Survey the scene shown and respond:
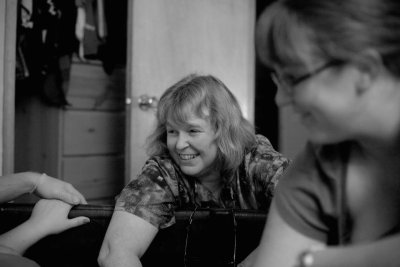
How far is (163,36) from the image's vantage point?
2340 mm

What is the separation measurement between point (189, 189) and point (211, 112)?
255 millimetres

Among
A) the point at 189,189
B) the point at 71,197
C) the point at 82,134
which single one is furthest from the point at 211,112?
the point at 82,134

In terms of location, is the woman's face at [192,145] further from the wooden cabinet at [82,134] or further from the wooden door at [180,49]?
the wooden cabinet at [82,134]

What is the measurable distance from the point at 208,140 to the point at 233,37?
1171mm

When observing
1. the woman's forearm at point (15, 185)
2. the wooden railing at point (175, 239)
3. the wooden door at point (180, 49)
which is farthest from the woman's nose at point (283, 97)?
the wooden door at point (180, 49)

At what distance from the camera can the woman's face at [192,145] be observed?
1431 millimetres

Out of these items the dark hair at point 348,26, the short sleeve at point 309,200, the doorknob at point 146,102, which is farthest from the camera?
the doorknob at point 146,102

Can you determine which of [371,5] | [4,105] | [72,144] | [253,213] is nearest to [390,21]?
[371,5]

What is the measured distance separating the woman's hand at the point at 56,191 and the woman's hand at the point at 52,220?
32mm

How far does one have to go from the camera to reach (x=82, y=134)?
2.82 metres

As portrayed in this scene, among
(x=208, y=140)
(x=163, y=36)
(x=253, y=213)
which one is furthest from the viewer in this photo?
(x=163, y=36)

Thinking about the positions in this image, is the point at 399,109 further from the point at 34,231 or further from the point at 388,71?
the point at 34,231

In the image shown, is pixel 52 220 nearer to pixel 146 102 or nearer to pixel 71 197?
Answer: pixel 71 197

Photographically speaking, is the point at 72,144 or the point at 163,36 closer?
the point at 163,36
